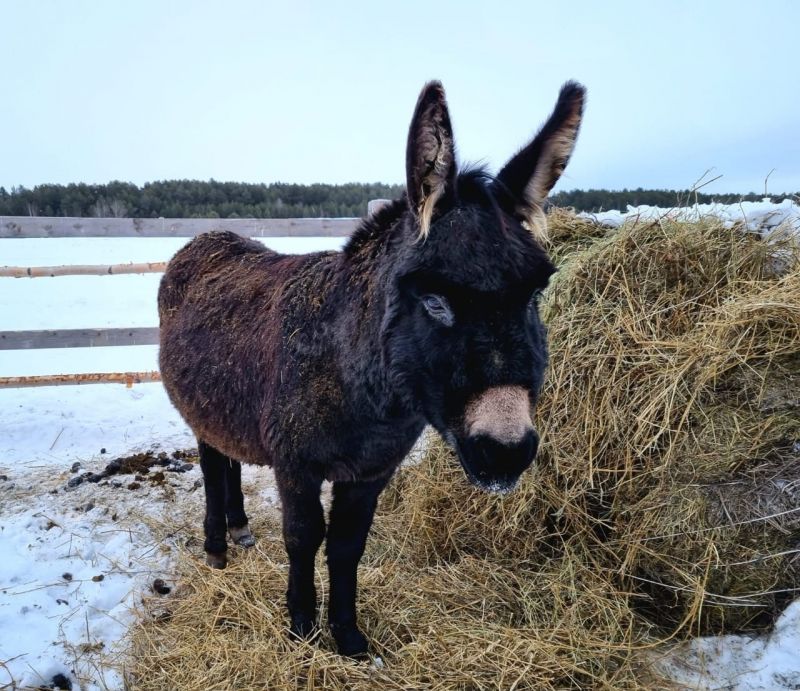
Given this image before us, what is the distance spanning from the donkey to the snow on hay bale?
0.46m

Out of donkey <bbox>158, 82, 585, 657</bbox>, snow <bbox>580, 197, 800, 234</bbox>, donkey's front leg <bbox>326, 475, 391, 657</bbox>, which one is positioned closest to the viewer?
donkey <bbox>158, 82, 585, 657</bbox>

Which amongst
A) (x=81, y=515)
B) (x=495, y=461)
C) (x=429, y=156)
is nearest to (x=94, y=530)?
(x=81, y=515)

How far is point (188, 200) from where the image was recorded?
72.4 feet

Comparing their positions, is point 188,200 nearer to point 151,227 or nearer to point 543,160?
point 151,227

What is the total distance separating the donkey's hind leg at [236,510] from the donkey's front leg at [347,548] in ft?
4.33

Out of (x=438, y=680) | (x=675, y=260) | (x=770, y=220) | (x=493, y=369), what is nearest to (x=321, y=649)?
(x=438, y=680)

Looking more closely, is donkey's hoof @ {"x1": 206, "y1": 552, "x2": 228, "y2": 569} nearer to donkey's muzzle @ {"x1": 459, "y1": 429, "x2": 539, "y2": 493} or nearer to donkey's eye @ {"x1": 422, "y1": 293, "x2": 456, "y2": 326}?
donkey's muzzle @ {"x1": 459, "y1": 429, "x2": 539, "y2": 493}

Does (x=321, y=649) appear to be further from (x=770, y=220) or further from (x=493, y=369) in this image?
(x=770, y=220)

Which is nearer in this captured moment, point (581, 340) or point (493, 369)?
point (493, 369)

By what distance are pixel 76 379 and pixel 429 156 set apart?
5.93 m

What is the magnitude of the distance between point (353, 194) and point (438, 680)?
25.1 m

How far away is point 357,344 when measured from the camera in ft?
6.65

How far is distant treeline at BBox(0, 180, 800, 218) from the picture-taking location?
19031 millimetres

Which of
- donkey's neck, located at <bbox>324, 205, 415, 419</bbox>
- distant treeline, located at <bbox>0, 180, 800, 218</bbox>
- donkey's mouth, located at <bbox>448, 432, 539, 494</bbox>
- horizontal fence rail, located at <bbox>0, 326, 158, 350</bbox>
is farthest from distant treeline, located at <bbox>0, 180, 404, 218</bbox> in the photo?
donkey's mouth, located at <bbox>448, 432, 539, 494</bbox>
